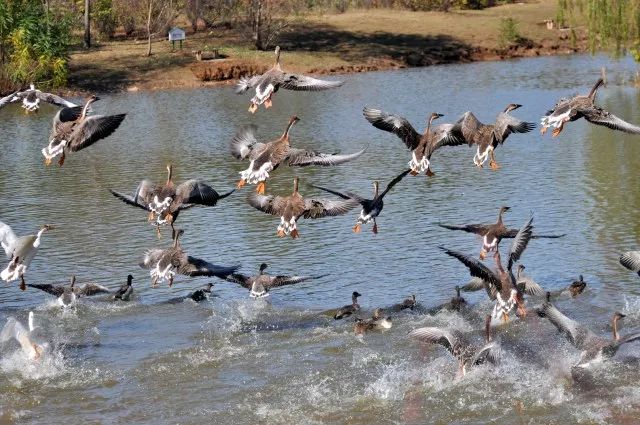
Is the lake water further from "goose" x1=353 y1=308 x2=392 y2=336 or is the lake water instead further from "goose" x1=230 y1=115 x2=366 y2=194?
"goose" x1=230 y1=115 x2=366 y2=194

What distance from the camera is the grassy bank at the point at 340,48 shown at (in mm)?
54531

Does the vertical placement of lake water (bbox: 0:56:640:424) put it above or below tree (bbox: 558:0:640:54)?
below

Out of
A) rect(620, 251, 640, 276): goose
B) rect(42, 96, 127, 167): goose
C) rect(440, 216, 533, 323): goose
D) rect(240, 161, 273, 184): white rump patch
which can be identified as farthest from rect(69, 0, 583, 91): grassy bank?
rect(440, 216, 533, 323): goose

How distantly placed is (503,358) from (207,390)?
4.07 m

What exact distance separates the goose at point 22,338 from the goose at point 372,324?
4.66 metres

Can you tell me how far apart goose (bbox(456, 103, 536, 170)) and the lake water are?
2801 millimetres

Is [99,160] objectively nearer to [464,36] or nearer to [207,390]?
[207,390]

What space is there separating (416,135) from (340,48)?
4721 centimetres

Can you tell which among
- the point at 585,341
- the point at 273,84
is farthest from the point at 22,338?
the point at 585,341

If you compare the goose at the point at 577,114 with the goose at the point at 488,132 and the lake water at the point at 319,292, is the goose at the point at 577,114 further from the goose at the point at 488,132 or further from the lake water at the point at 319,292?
the lake water at the point at 319,292

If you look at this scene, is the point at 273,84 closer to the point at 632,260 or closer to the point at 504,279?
the point at 504,279

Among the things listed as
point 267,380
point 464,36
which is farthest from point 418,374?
point 464,36

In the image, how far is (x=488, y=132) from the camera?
49.9ft

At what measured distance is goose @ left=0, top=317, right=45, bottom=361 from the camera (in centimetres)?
1516
